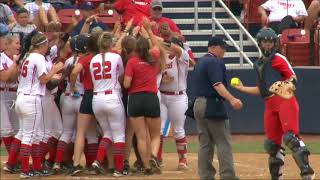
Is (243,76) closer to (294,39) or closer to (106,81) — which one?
(294,39)

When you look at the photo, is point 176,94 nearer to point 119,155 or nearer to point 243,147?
point 119,155

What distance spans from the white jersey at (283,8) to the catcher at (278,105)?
24.5 feet

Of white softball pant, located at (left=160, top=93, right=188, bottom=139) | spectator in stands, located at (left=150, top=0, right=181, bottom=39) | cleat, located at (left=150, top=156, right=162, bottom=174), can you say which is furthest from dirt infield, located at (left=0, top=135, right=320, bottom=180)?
spectator in stands, located at (left=150, top=0, right=181, bottom=39)

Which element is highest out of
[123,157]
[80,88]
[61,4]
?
[61,4]

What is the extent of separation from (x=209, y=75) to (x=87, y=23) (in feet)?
15.5

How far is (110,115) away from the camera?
12.1 meters

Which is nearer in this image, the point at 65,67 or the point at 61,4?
the point at 65,67

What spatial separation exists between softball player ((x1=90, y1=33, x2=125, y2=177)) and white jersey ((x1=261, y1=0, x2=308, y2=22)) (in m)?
7.26

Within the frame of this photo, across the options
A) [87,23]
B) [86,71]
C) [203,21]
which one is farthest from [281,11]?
[86,71]

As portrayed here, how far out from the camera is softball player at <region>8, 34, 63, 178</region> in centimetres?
1194

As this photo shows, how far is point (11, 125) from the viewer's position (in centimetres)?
1280

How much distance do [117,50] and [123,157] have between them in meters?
1.48

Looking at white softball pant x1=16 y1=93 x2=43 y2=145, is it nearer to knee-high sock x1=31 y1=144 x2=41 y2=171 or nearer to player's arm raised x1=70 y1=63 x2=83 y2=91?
knee-high sock x1=31 y1=144 x2=41 y2=171

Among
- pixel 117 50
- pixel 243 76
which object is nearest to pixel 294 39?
pixel 243 76
